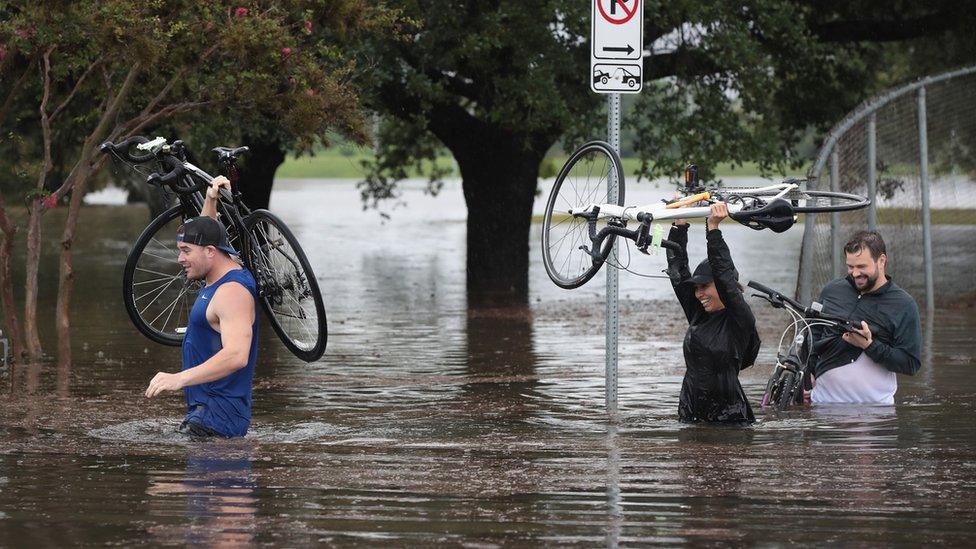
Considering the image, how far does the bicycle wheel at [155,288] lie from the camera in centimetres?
1026

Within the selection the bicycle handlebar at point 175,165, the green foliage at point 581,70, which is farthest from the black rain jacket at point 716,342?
the green foliage at point 581,70

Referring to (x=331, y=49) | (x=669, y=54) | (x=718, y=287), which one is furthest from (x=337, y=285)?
(x=718, y=287)

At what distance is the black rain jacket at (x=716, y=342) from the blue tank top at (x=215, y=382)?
239cm

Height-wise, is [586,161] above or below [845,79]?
below

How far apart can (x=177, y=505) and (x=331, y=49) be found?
25.3 ft

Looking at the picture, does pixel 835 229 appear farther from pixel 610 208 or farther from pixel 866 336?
pixel 610 208

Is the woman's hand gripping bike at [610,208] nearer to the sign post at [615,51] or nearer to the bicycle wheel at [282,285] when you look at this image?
the sign post at [615,51]

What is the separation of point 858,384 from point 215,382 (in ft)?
13.0

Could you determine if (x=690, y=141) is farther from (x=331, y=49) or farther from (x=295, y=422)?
(x=295, y=422)

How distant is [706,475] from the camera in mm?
7723

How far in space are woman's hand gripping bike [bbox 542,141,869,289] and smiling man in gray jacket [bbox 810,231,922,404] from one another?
0.39 metres

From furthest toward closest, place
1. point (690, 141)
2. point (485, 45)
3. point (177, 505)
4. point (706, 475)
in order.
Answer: point (690, 141), point (485, 45), point (706, 475), point (177, 505)

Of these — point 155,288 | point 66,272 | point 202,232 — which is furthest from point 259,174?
point 202,232

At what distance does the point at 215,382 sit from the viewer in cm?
846
